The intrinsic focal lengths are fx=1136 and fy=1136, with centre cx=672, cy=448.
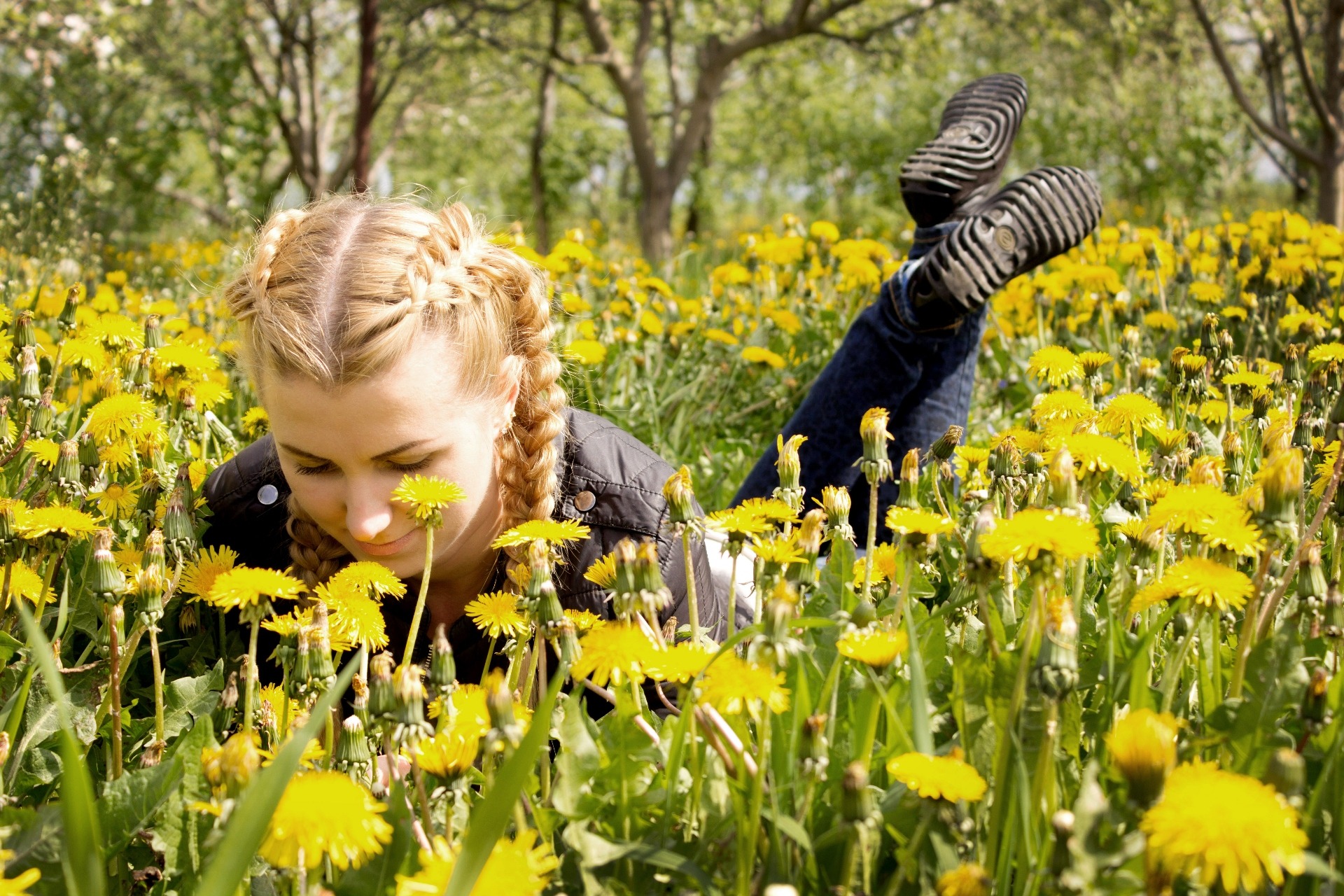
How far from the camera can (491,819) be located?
2.72ft

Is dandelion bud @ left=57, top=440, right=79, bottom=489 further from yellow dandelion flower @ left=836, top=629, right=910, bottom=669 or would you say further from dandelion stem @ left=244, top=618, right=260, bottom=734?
yellow dandelion flower @ left=836, top=629, right=910, bottom=669

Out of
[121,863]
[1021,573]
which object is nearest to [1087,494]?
[1021,573]

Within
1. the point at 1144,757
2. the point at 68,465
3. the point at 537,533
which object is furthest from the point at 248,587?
the point at 1144,757

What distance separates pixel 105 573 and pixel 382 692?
1.42 ft

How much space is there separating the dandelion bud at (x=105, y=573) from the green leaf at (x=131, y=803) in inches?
8.9

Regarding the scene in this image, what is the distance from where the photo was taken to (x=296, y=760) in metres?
0.81

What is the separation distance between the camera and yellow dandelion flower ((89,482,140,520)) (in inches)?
71.2

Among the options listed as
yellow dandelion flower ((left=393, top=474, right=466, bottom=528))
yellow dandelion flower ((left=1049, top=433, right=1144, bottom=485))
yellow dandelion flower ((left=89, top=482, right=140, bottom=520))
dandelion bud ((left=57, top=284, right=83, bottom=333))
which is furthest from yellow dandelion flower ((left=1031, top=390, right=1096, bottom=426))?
dandelion bud ((left=57, top=284, right=83, bottom=333))

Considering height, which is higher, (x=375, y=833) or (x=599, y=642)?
(x=599, y=642)

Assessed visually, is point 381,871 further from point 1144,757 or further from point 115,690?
point 1144,757

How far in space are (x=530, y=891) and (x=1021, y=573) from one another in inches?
37.4

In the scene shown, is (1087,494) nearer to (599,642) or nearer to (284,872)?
(599,642)

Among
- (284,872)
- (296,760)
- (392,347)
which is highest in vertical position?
(392,347)

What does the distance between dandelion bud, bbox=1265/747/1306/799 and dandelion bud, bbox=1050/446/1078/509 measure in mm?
329
